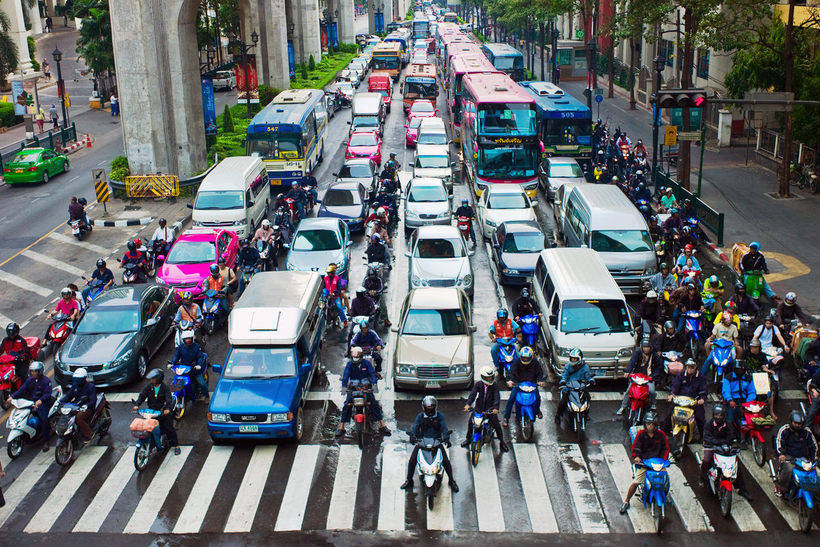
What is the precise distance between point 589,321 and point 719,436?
511cm

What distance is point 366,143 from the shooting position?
132 ft

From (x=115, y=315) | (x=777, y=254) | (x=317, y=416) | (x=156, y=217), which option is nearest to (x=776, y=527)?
(x=317, y=416)

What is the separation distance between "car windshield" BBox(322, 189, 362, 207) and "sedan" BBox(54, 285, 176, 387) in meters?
10.2

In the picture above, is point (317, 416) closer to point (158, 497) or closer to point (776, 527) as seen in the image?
point (158, 497)

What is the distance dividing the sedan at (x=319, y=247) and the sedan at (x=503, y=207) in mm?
5350

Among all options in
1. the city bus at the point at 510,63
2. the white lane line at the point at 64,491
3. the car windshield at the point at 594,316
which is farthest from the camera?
the city bus at the point at 510,63

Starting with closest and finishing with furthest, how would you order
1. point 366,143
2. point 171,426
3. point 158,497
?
point 158,497, point 171,426, point 366,143

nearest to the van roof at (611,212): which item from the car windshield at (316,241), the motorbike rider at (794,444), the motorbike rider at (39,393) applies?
the car windshield at (316,241)

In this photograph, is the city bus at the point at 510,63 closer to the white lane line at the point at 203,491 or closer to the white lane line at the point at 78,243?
the white lane line at the point at 78,243

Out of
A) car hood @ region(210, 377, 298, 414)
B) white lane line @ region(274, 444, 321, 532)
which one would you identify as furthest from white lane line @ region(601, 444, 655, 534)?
car hood @ region(210, 377, 298, 414)

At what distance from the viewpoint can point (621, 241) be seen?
2319 centimetres

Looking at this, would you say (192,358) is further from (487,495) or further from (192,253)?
(192,253)

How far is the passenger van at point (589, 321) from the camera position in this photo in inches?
683

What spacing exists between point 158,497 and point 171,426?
1.73 m
